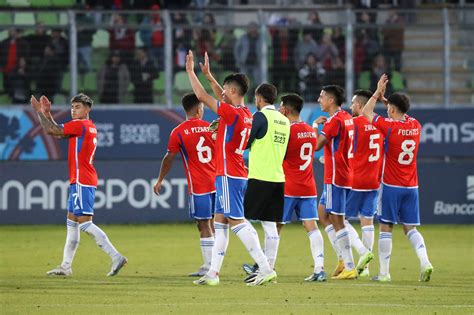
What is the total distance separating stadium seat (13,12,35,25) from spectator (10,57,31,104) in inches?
31.9

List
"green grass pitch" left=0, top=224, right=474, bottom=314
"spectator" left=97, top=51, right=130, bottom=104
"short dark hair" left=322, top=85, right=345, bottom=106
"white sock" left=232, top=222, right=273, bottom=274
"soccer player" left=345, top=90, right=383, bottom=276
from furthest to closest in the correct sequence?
1. "spectator" left=97, top=51, right=130, bottom=104
2. "soccer player" left=345, top=90, right=383, bottom=276
3. "short dark hair" left=322, top=85, right=345, bottom=106
4. "white sock" left=232, top=222, right=273, bottom=274
5. "green grass pitch" left=0, top=224, right=474, bottom=314

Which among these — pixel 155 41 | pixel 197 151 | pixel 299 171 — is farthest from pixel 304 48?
pixel 299 171

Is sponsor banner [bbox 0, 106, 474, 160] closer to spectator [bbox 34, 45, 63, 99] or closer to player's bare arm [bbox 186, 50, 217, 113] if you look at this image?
spectator [bbox 34, 45, 63, 99]

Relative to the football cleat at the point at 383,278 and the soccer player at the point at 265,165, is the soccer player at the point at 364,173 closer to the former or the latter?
the football cleat at the point at 383,278

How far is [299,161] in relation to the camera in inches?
576

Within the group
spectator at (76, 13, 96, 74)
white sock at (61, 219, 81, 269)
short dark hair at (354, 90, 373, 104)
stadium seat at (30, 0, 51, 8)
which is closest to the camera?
white sock at (61, 219, 81, 269)

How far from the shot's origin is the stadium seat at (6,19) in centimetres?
2466

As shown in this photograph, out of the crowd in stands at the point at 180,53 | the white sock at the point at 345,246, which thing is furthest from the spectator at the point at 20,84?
the white sock at the point at 345,246

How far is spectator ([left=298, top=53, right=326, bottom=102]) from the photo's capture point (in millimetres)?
25453

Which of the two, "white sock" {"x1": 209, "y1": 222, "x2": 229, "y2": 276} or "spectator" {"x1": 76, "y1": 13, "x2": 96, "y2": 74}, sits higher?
"spectator" {"x1": 76, "y1": 13, "x2": 96, "y2": 74}

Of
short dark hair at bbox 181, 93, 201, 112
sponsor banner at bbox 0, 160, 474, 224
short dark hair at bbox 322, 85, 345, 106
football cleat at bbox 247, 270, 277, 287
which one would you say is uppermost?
short dark hair at bbox 322, 85, 345, 106

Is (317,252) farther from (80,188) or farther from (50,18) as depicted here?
(50,18)

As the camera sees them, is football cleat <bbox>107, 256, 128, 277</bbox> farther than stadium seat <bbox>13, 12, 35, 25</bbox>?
No

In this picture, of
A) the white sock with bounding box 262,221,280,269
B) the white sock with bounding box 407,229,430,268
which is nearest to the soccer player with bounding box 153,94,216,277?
the white sock with bounding box 262,221,280,269
